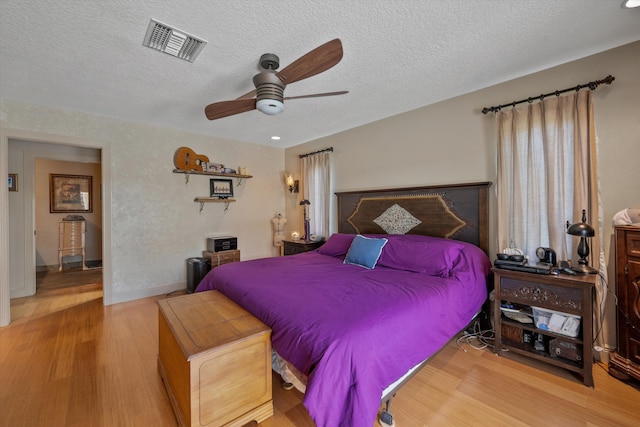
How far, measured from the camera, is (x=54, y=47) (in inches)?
78.2

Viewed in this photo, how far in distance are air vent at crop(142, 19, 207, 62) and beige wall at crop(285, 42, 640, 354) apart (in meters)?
2.50

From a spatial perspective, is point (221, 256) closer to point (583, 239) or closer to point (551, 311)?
point (551, 311)

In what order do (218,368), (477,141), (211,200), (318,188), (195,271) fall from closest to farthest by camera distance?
1. (218,368)
2. (477,141)
3. (195,271)
4. (211,200)
5. (318,188)

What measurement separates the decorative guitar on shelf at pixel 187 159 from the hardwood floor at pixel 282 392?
248cm

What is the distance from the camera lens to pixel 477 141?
2803mm

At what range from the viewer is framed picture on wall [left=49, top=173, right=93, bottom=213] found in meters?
5.62

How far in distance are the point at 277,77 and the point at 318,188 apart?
9.01 ft

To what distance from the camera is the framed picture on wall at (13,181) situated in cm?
378

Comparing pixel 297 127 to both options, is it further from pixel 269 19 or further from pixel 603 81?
pixel 603 81

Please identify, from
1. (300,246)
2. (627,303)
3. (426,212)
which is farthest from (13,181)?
(627,303)

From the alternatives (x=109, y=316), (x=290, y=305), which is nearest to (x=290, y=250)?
(x=109, y=316)

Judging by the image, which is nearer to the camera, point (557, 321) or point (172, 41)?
point (172, 41)

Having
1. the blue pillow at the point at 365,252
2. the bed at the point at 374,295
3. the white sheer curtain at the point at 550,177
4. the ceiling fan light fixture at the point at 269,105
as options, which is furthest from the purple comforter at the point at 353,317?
the ceiling fan light fixture at the point at 269,105

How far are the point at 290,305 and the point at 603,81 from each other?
295cm
